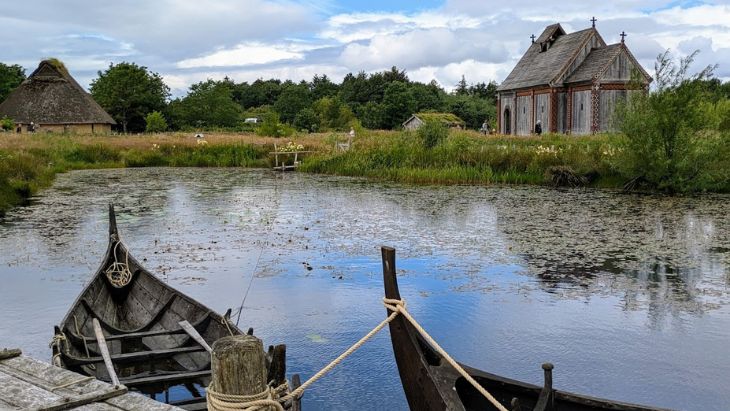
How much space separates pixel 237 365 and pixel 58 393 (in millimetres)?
1016

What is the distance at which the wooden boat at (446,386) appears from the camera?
3563 millimetres

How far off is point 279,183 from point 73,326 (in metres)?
Answer: 16.4

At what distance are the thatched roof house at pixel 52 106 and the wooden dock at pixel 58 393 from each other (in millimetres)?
39803

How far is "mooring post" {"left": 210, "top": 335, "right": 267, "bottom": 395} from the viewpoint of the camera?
269 centimetres

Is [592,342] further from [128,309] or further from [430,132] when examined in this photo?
[430,132]

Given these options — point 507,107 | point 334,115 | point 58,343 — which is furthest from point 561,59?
point 58,343

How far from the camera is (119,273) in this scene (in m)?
6.71

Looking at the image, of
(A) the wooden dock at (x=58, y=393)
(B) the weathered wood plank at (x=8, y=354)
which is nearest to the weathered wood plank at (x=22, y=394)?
(A) the wooden dock at (x=58, y=393)

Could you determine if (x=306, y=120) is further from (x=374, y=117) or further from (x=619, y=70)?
(x=619, y=70)

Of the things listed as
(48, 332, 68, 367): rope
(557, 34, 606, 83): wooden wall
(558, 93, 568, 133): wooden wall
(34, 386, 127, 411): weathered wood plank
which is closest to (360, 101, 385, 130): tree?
(558, 93, 568, 133): wooden wall

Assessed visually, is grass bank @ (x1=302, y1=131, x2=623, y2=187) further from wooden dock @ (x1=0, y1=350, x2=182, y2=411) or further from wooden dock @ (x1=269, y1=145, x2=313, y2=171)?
wooden dock @ (x1=0, y1=350, x2=182, y2=411)

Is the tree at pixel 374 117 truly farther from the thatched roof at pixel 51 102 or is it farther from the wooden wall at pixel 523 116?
the wooden wall at pixel 523 116

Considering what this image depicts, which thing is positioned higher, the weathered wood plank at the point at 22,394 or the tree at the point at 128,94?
the tree at the point at 128,94

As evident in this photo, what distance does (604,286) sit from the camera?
851cm
